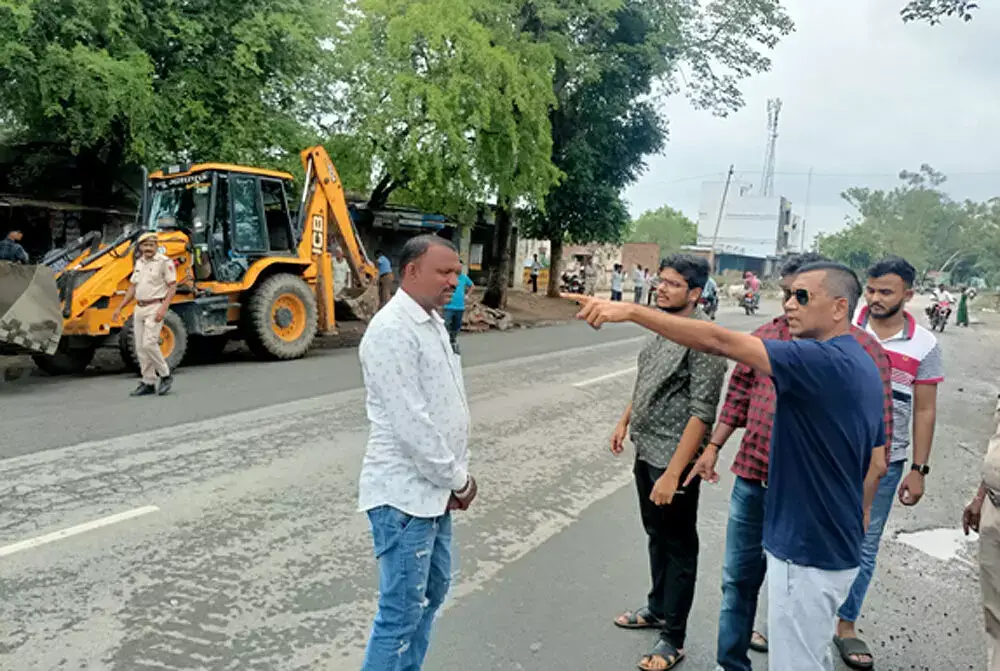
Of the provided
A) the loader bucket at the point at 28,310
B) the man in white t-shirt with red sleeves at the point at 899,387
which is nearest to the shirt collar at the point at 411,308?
the man in white t-shirt with red sleeves at the point at 899,387

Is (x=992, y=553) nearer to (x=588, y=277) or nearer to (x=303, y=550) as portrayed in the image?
(x=303, y=550)

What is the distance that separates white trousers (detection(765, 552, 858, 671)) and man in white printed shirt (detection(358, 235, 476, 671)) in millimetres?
1149

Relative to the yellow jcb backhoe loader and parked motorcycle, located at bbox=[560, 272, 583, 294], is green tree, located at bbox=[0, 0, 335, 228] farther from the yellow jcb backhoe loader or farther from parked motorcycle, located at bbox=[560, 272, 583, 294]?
parked motorcycle, located at bbox=[560, 272, 583, 294]

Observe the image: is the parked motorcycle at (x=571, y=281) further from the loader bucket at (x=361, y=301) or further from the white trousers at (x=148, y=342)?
the white trousers at (x=148, y=342)

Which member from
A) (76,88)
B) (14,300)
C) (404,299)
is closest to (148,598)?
(404,299)

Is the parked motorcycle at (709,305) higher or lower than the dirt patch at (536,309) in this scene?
higher

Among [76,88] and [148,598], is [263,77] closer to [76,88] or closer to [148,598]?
[76,88]

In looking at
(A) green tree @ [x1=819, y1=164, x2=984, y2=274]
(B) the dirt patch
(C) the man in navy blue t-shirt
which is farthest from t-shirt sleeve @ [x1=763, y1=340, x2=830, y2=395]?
(A) green tree @ [x1=819, y1=164, x2=984, y2=274]

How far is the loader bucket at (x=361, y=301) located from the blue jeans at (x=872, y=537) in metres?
11.4

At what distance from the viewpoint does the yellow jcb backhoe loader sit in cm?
932

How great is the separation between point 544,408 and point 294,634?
5348 mm

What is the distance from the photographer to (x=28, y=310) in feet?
27.2

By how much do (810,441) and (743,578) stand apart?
1.04 m

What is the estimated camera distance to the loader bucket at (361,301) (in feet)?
46.9
